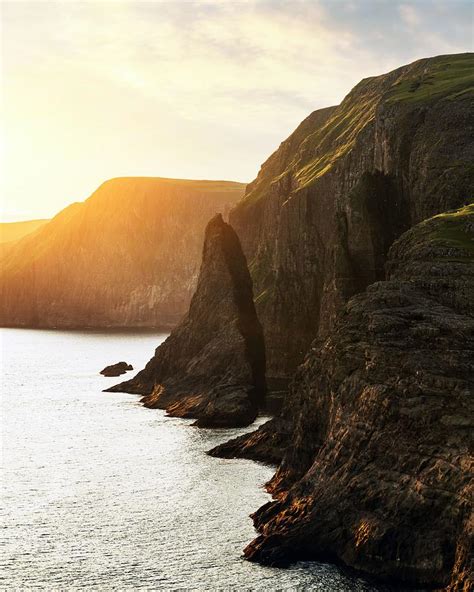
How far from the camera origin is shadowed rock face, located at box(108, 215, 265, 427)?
4471 inches

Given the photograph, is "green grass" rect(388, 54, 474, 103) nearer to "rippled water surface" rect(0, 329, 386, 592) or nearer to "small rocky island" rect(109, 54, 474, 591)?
"small rocky island" rect(109, 54, 474, 591)

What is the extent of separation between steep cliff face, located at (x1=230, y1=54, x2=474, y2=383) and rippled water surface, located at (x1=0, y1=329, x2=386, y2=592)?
770 inches

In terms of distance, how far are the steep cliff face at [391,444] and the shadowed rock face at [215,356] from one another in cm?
4360

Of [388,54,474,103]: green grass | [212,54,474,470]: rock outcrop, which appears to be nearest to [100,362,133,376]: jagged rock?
[212,54,474,470]: rock outcrop

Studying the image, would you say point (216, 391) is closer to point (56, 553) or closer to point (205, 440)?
point (205, 440)

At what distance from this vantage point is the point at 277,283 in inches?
6757

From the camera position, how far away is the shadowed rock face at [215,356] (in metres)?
114

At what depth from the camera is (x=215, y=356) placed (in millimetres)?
125750

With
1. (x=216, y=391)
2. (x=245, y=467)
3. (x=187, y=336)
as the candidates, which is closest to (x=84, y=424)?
(x=216, y=391)

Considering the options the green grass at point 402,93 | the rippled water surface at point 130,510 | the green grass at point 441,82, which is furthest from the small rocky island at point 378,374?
the rippled water surface at point 130,510

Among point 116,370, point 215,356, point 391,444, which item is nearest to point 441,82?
point 215,356

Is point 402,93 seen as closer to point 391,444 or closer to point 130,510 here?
point 130,510

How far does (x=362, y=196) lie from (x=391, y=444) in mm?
78983

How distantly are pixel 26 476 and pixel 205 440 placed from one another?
21.6 meters
